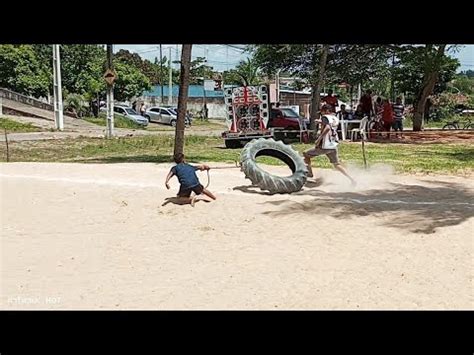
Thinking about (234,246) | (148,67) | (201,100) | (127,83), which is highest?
(148,67)

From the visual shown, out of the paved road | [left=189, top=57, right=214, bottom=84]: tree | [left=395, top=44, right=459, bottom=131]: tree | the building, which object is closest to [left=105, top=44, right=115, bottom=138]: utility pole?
the paved road

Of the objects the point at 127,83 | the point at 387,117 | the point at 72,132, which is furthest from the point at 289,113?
the point at 127,83

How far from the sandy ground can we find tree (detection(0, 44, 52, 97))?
24348 millimetres

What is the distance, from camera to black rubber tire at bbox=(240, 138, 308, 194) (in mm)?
10133

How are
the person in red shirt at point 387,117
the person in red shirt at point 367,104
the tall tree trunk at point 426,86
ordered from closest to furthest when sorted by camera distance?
1. the person in red shirt at point 367,104
2. the person in red shirt at point 387,117
3. the tall tree trunk at point 426,86

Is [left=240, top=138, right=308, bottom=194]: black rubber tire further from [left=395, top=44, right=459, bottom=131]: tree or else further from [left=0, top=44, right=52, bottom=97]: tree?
[left=0, top=44, right=52, bottom=97]: tree

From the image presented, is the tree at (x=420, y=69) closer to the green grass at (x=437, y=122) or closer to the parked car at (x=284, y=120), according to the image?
the green grass at (x=437, y=122)

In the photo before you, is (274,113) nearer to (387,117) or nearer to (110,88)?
(387,117)

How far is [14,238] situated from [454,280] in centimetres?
521

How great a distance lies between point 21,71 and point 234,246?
29590 millimetres

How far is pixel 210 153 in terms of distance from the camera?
17.2 meters

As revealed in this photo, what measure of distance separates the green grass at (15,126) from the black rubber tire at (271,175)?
15250 millimetres

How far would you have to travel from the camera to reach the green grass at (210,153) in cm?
1428

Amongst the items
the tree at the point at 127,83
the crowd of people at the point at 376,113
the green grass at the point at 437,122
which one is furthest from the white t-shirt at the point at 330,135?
the tree at the point at 127,83
